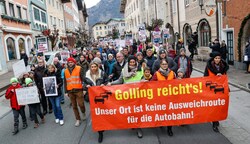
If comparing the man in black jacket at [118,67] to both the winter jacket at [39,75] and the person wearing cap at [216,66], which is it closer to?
the winter jacket at [39,75]

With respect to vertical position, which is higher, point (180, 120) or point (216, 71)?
point (216, 71)

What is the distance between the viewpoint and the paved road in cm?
560

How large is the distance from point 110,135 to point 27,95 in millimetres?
2585

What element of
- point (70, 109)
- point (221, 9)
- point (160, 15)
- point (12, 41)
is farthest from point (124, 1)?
point (70, 109)

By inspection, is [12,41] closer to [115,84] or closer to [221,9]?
[221,9]

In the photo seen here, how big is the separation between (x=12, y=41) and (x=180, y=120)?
73.1 ft

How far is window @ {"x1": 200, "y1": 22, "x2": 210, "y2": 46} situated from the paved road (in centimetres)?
1504

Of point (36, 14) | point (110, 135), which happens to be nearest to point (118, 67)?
point (110, 135)

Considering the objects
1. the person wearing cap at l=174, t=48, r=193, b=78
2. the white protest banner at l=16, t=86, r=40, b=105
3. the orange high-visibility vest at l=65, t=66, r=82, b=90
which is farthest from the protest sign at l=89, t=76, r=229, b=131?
the person wearing cap at l=174, t=48, r=193, b=78

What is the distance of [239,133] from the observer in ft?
18.8

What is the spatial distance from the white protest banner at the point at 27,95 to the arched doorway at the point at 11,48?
59.1 feet

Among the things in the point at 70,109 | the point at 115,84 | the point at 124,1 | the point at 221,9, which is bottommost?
the point at 70,109

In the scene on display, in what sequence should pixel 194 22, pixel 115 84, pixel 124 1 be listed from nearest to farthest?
pixel 115 84
pixel 194 22
pixel 124 1

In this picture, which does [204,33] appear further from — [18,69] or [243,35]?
[18,69]
